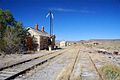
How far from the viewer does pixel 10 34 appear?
31281mm

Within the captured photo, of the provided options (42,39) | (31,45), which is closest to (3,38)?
(31,45)

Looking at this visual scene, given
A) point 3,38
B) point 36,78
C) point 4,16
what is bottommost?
point 36,78

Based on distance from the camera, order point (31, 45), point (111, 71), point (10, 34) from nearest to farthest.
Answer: point (111, 71), point (10, 34), point (31, 45)

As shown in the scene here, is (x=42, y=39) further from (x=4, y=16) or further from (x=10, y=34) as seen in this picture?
(x=10, y=34)

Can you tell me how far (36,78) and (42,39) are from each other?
116 feet

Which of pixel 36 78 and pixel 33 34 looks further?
pixel 33 34

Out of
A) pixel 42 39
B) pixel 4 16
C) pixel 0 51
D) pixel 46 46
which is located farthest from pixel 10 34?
pixel 46 46

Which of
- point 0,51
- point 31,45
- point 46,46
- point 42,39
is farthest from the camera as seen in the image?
point 46,46

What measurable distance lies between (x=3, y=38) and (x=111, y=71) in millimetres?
20944

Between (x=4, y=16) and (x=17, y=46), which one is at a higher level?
(x=4, y=16)

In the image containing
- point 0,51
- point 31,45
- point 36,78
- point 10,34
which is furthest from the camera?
point 31,45

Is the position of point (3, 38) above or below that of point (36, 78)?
above

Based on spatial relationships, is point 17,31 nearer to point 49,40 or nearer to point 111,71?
point 49,40

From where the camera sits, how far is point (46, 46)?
50.8 meters
